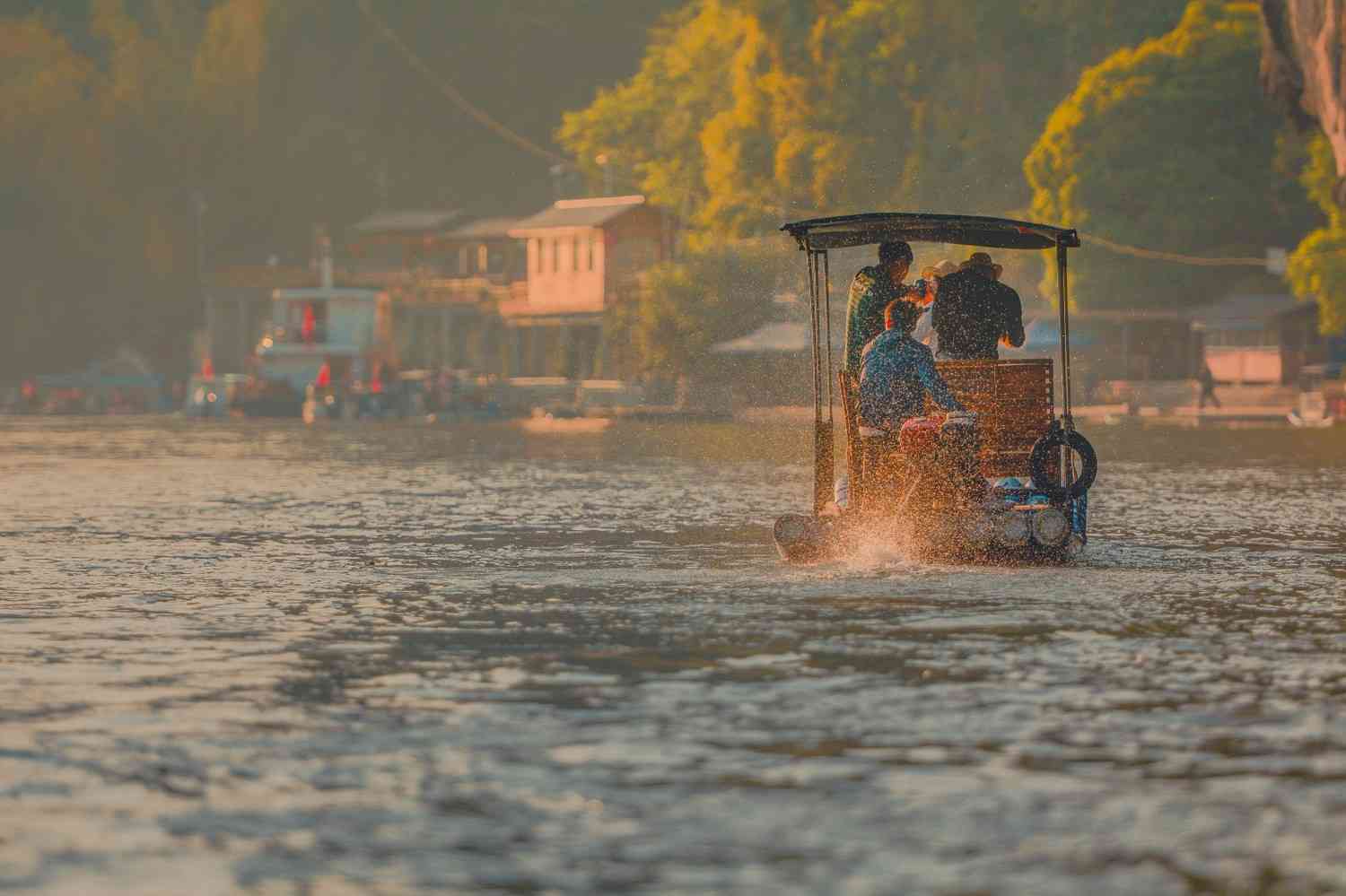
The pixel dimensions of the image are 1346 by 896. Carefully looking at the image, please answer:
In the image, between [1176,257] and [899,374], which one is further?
[1176,257]

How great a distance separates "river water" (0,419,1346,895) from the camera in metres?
7.64

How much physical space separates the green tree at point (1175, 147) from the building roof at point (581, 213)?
998 inches

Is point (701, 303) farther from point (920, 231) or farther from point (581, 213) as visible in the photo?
point (920, 231)

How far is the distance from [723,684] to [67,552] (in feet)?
31.7

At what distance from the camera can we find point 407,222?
111 meters

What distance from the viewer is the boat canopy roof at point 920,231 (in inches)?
679

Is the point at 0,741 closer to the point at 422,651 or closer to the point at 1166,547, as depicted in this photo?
the point at 422,651

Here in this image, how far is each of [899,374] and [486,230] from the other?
295ft

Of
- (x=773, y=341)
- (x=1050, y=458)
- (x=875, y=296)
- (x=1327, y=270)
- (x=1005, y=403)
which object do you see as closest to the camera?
(x=875, y=296)

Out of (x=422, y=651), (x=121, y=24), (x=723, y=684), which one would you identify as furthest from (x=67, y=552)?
(x=121, y=24)

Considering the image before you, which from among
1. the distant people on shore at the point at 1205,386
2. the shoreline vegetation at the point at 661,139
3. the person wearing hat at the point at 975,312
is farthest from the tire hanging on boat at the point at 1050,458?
the distant people on shore at the point at 1205,386

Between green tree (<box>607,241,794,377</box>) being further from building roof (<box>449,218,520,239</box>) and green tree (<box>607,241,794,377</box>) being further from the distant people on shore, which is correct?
building roof (<box>449,218,520,239</box>)

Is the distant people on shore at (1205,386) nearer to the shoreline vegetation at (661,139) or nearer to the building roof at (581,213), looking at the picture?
the shoreline vegetation at (661,139)

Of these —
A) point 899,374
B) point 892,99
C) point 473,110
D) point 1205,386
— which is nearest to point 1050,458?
point 899,374
